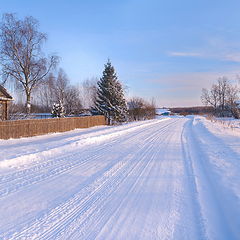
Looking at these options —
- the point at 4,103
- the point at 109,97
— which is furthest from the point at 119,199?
the point at 109,97

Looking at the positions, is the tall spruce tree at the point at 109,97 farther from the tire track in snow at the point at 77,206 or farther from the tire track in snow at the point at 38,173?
the tire track in snow at the point at 77,206

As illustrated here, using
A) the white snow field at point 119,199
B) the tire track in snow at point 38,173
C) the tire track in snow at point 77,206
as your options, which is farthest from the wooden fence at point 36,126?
the tire track in snow at point 77,206

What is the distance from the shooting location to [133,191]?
467 cm

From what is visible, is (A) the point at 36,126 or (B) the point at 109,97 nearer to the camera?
(A) the point at 36,126

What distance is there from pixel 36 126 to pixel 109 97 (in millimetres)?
15671

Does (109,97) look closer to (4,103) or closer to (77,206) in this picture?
(4,103)

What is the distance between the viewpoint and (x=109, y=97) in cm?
2983

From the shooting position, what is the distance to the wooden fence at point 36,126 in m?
13.1

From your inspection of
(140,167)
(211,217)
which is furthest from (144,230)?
(140,167)

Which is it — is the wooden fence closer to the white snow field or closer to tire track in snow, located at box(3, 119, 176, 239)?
the white snow field

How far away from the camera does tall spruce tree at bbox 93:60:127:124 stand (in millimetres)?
29581

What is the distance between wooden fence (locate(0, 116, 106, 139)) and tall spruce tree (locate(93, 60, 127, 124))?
7.17 meters

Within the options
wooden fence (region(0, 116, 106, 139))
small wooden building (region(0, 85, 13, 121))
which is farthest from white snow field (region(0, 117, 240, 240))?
small wooden building (region(0, 85, 13, 121))

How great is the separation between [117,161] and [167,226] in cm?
431
